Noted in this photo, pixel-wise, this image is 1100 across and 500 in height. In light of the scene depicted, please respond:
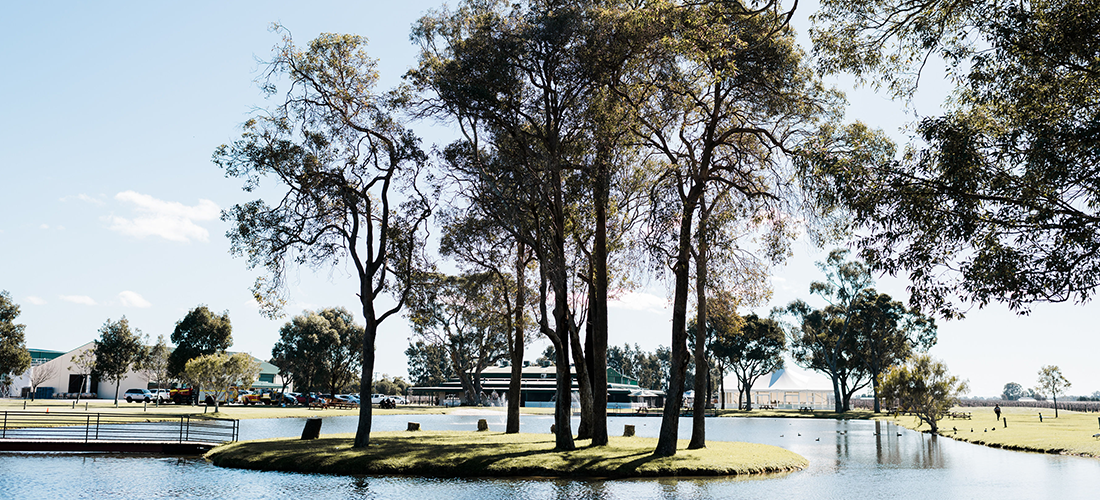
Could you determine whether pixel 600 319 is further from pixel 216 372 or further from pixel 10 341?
pixel 10 341

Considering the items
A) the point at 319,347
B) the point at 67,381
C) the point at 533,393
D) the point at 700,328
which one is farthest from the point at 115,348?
the point at 700,328

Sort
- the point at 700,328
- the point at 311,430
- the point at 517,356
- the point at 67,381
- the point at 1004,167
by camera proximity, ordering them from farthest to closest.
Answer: the point at 67,381
the point at 517,356
the point at 311,430
the point at 700,328
the point at 1004,167

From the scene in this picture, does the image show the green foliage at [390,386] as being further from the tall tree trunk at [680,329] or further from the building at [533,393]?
the tall tree trunk at [680,329]

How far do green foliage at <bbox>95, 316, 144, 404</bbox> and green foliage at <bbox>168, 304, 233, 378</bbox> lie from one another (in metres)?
3.69

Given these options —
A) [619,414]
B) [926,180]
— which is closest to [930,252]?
[926,180]

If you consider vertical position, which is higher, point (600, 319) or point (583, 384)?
point (600, 319)

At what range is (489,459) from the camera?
19797 mm

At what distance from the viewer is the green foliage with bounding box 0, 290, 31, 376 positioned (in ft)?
188

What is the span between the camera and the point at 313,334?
81.4 m

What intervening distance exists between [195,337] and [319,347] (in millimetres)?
15628

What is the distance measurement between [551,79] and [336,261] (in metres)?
9.37

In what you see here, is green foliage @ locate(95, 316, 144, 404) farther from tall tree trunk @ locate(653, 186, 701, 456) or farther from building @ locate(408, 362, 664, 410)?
tall tree trunk @ locate(653, 186, 701, 456)

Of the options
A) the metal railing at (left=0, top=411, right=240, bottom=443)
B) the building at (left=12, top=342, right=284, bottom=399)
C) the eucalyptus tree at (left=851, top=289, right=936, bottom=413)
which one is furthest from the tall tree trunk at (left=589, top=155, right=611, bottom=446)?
the building at (left=12, top=342, right=284, bottom=399)

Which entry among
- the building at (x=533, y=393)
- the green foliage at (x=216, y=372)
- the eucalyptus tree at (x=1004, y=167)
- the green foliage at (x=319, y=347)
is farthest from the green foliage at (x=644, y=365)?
the eucalyptus tree at (x=1004, y=167)
